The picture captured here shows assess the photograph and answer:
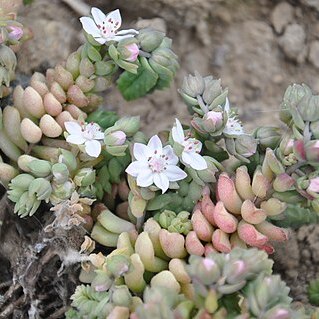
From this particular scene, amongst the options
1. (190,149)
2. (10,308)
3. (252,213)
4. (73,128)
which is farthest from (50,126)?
(252,213)

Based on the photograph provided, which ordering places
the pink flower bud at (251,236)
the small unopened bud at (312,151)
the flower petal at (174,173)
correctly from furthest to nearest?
1. the flower petal at (174,173)
2. the pink flower bud at (251,236)
3. the small unopened bud at (312,151)

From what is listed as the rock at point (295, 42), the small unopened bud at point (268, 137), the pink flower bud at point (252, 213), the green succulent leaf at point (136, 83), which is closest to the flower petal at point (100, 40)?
the green succulent leaf at point (136, 83)

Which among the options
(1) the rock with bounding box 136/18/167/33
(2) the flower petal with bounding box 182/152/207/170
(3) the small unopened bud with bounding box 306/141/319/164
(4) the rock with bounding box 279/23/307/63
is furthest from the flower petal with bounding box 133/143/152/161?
(4) the rock with bounding box 279/23/307/63

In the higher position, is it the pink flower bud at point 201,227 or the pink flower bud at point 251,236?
the pink flower bud at point 251,236

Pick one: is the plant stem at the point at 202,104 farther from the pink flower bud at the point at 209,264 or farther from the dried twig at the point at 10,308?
the dried twig at the point at 10,308

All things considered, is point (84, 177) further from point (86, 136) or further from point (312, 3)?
point (312, 3)
